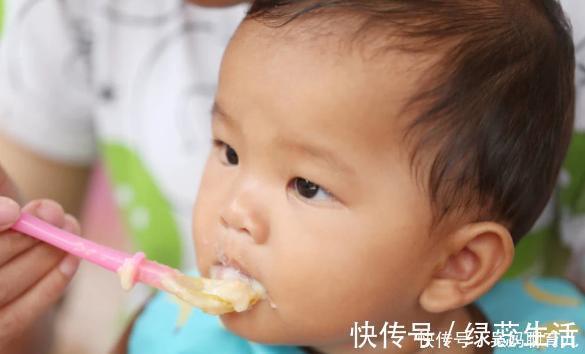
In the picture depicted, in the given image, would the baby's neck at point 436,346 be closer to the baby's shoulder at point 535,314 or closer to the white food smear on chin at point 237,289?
the baby's shoulder at point 535,314

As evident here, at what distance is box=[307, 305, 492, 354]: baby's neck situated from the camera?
0.88 m

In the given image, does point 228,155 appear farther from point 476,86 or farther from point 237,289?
point 476,86

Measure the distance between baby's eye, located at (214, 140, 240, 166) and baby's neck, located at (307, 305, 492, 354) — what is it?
24cm

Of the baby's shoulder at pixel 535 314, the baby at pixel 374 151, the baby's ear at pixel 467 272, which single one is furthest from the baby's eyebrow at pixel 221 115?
the baby's shoulder at pixel 535 314

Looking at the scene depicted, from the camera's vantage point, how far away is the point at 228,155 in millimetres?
825

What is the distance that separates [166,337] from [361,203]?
1.19ft

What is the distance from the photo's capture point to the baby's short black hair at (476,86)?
2.38 feet

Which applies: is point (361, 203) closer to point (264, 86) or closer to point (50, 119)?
point (264, 86)

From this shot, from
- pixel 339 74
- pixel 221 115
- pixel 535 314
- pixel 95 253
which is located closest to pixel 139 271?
pixel 95 253

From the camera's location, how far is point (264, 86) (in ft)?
2.48

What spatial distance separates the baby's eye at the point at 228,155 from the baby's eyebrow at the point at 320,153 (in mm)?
84

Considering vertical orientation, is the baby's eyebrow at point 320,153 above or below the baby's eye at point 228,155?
above

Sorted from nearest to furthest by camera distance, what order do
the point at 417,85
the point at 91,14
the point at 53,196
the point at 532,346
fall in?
the point at 417,85, the point at 532,346, the point at 91,14, the point at 53,196

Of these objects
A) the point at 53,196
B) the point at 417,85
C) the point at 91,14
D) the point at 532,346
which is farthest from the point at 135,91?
the point at 532,346
